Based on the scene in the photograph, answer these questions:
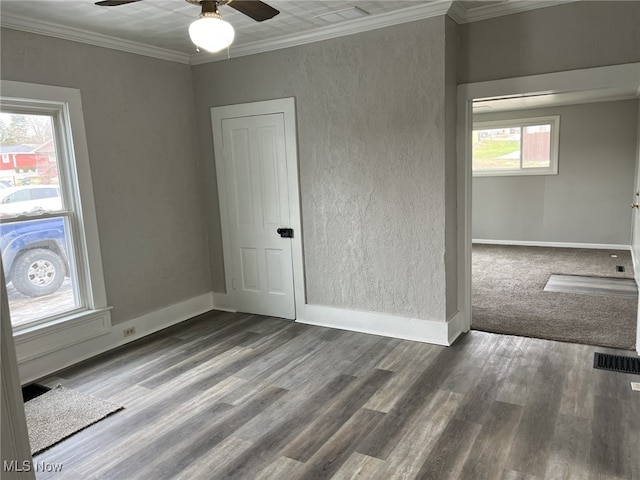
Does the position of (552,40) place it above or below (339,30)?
below

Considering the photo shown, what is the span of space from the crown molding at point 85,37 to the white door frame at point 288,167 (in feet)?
2.16

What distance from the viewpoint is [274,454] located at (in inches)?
98.6

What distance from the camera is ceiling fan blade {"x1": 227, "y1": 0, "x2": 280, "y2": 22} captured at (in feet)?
7.73

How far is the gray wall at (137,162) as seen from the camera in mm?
3693

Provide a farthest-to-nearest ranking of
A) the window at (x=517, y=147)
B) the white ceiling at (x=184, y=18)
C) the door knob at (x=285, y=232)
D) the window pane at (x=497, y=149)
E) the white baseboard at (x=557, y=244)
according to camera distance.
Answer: the window pane at (x=497, y=149), the window at (x=517, y=147), the white baseboard at (x=557, y=244), the door knob at (x=285, y=232), the white ceiling at (x=184, y=18)

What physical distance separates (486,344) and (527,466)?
5.29 ft

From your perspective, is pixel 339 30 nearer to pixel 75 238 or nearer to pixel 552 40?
pixel 552 40

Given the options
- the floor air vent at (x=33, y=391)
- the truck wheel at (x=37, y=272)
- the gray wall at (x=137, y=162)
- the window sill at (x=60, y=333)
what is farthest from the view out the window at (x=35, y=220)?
the floor air vent at (x=33, y=391)

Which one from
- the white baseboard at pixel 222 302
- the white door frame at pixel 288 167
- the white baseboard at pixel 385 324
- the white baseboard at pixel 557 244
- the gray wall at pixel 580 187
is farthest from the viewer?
the white baseboard at pixel 557 244

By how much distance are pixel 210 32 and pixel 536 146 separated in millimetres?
7151

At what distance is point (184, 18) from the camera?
3.50 meters

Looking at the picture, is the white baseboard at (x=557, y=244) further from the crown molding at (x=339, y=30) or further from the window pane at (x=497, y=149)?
the crown molding at (x=339, y=30)

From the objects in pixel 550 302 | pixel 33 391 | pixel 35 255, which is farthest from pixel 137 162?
pixel 550 302

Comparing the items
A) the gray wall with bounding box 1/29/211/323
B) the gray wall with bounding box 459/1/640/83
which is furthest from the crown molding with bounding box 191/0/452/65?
the gray wall with bounding box 1/29/211/323
